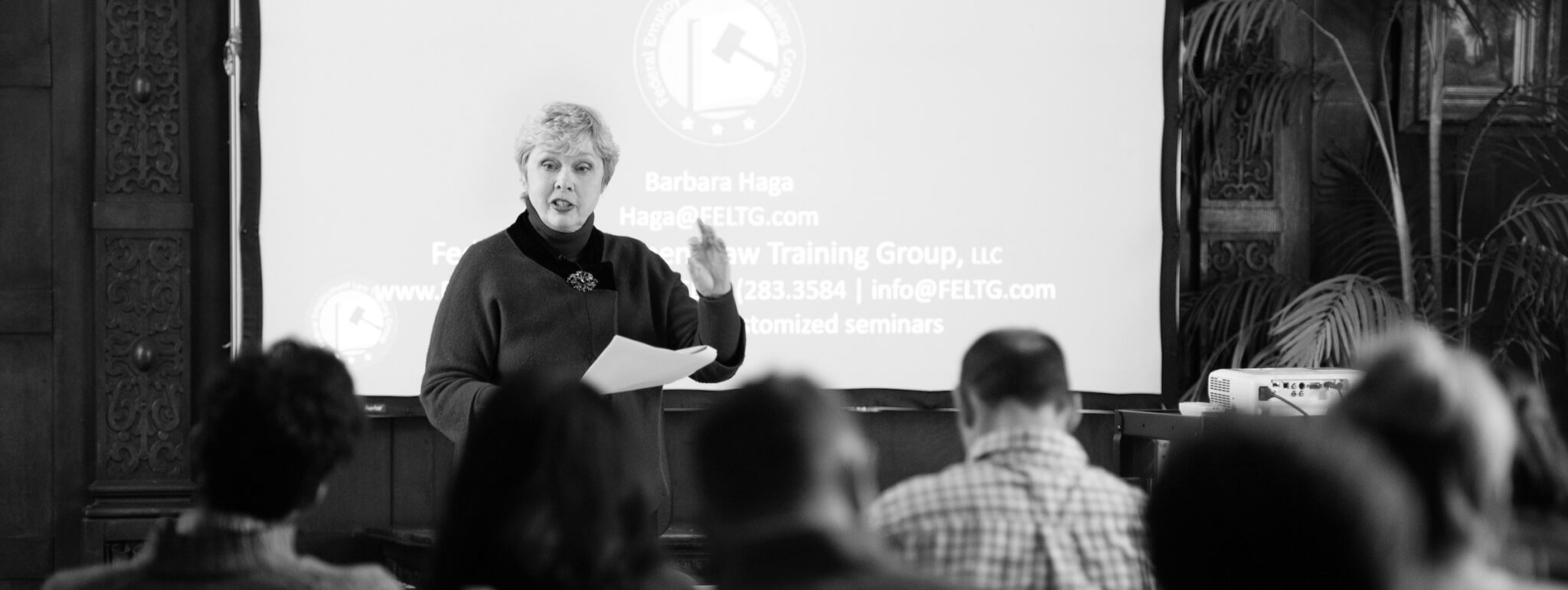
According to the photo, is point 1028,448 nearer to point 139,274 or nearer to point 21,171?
point 139,274

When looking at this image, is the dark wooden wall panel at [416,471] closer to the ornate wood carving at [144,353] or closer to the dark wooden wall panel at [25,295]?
the ornate wood carving at [144,353]

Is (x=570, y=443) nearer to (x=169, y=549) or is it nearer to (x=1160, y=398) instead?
A: (x=169, y=549)

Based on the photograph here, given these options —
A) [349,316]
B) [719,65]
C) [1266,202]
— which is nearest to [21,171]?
[349,316]

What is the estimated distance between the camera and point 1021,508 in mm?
1644

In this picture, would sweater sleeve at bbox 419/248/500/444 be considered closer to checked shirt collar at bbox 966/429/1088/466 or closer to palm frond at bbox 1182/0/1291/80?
checked shirt collar at bbox 966/429/1088/466

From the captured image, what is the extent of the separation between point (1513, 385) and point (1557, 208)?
2.64 metres

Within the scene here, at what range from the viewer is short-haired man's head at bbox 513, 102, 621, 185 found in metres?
2.57

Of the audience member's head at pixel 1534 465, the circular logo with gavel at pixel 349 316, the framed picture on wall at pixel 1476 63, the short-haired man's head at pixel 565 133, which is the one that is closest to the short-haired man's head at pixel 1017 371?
the audience member's head at pixel 1534 465

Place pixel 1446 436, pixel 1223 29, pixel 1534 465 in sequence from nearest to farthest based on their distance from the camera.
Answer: pixel 1446 436
pixel 1534 465
pixel 1223 29

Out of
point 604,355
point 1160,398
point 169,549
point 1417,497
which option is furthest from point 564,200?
point 1160,398

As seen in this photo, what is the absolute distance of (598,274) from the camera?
8.28 ft

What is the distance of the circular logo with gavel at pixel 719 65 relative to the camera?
397 centimetres

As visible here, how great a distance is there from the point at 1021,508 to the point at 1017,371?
0.17m

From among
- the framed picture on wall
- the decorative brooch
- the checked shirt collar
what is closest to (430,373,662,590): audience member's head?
the checked shirt collar
